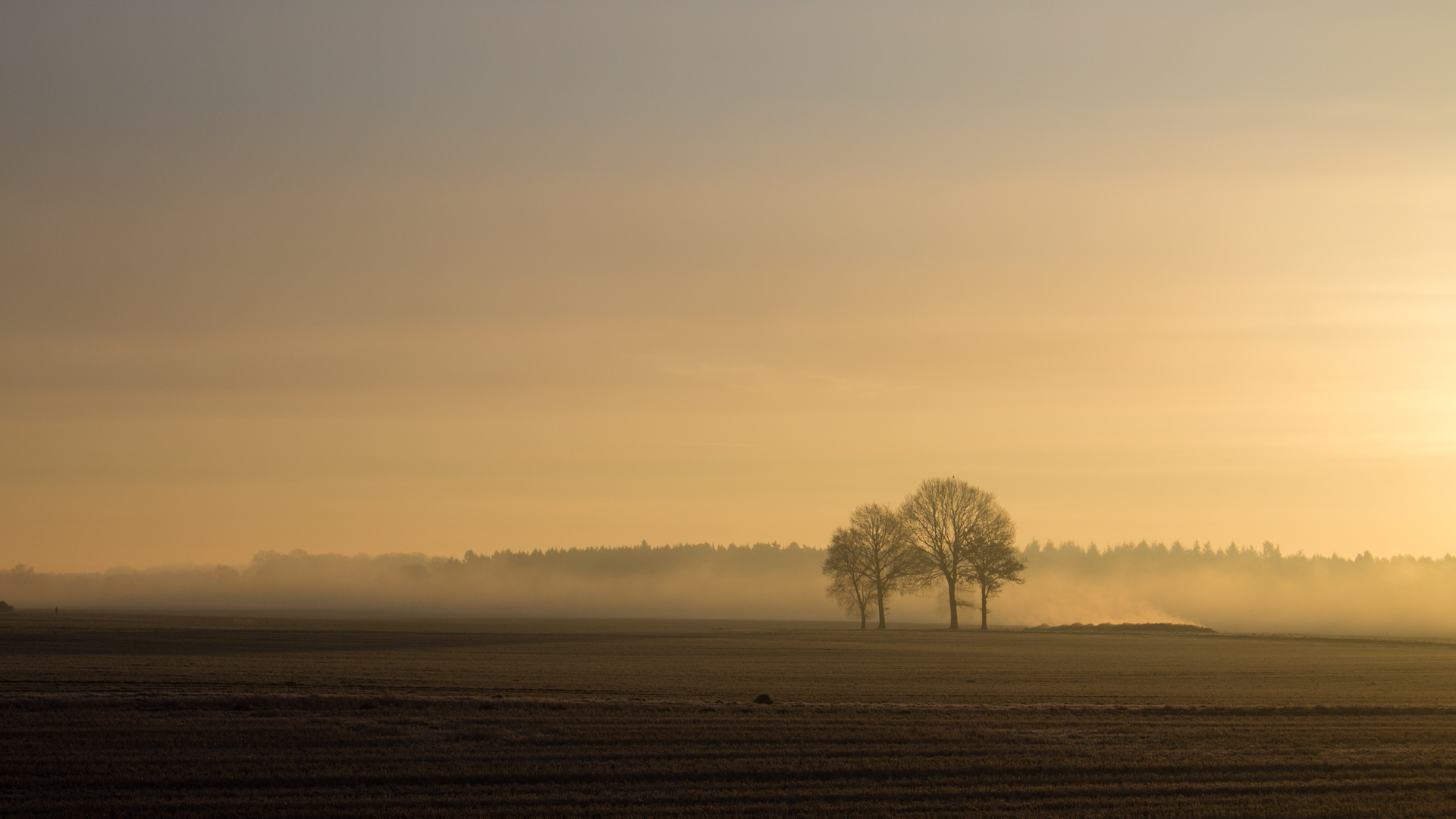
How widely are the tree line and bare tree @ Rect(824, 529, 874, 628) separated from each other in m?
0.07

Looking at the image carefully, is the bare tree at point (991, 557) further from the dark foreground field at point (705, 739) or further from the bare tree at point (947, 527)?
the dark foreground field at point (705, 739)

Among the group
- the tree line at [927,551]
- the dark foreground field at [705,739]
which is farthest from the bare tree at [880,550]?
the dark foreground field at [705,739]

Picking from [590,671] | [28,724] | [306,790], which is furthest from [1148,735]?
[28,724]

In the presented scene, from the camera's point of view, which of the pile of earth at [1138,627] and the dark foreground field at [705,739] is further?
the pile of earth at [1138,627]

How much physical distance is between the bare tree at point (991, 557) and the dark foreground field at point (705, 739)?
4344 centimetres

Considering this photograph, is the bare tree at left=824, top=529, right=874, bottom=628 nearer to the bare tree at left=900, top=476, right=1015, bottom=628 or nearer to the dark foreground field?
the bare tree at left=900, top=476, right=1015, bottom=628

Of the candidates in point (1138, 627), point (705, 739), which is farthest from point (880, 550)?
point (705, 739)

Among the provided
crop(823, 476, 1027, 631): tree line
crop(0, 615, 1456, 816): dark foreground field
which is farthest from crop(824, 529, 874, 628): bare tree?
crop(0, 615, 1456, 816): dark foreground field

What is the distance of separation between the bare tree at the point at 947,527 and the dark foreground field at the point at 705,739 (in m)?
45.0

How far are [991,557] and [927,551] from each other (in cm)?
578

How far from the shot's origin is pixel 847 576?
97.2 meters

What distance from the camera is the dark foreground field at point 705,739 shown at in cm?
1664

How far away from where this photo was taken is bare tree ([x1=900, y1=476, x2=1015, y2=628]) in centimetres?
8806

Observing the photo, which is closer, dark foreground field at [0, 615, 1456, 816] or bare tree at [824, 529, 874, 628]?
dark foreground field at [0, 615, 1456, 816]
